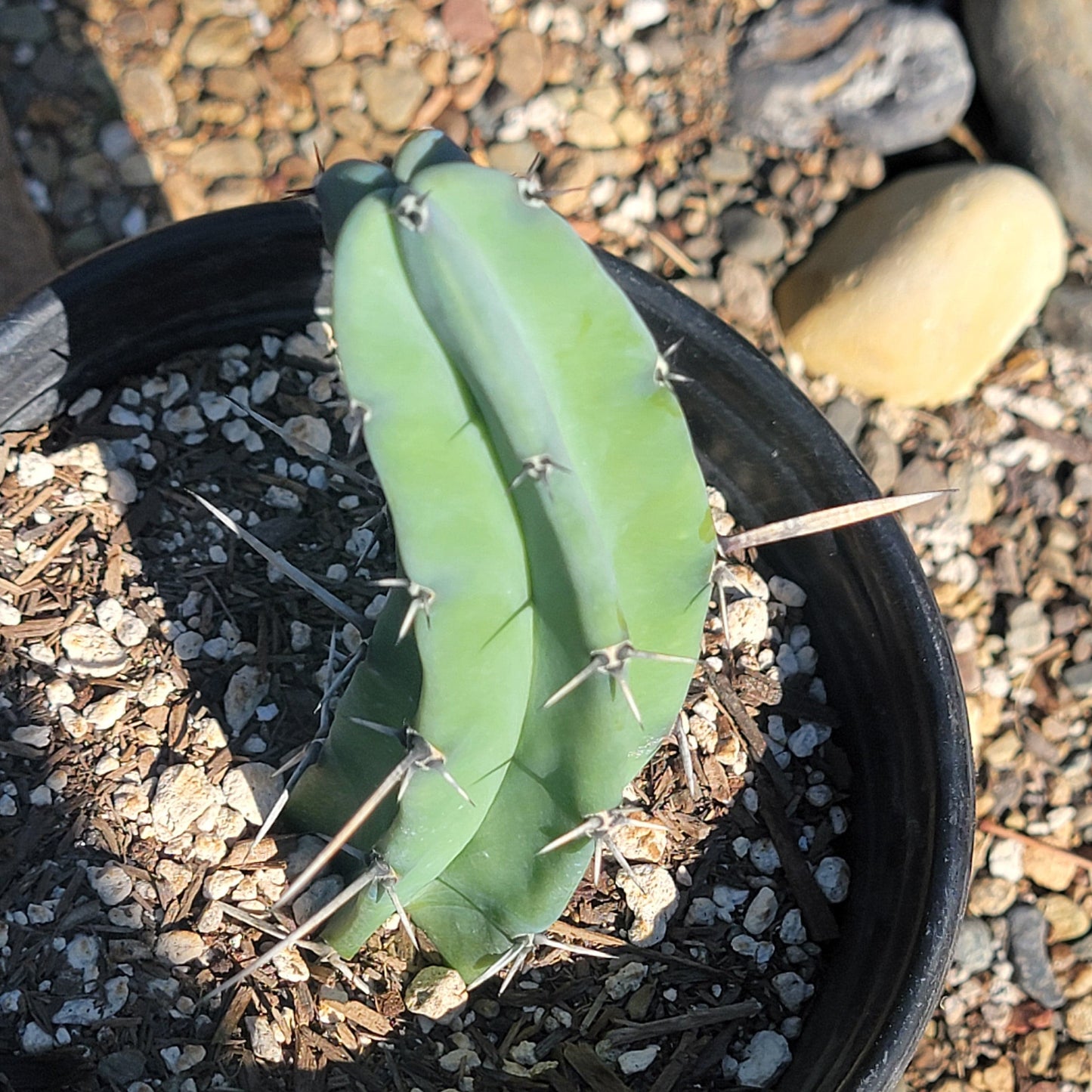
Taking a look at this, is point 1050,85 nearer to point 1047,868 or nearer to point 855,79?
point 855,79

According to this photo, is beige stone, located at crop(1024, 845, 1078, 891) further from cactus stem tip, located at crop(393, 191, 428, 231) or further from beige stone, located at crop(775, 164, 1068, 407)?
cactus stem tip, located at crop(393, 191, 428, 231)

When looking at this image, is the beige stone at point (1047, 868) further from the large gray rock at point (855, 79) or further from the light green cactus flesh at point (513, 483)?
the large gray rock at point (855, 79)

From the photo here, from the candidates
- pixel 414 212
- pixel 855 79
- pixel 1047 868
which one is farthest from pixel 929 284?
pixel 414 212

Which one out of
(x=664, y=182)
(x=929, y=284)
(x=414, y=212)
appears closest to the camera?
(x=414, y=212)

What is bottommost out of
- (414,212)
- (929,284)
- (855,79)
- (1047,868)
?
(1047,868)

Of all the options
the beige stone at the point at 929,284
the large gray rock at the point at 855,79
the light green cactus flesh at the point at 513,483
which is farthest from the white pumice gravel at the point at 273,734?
the large gray rock at the point at 855,79

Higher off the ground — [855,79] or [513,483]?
[513,483]

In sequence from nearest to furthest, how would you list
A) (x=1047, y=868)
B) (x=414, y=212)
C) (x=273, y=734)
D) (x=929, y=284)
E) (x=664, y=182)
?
1. (x=414, y=212)
2. (x=273, y=734)
3. (x=1047, y=868)
4. (x=929, y=284)
5. (x=664, y=182)
